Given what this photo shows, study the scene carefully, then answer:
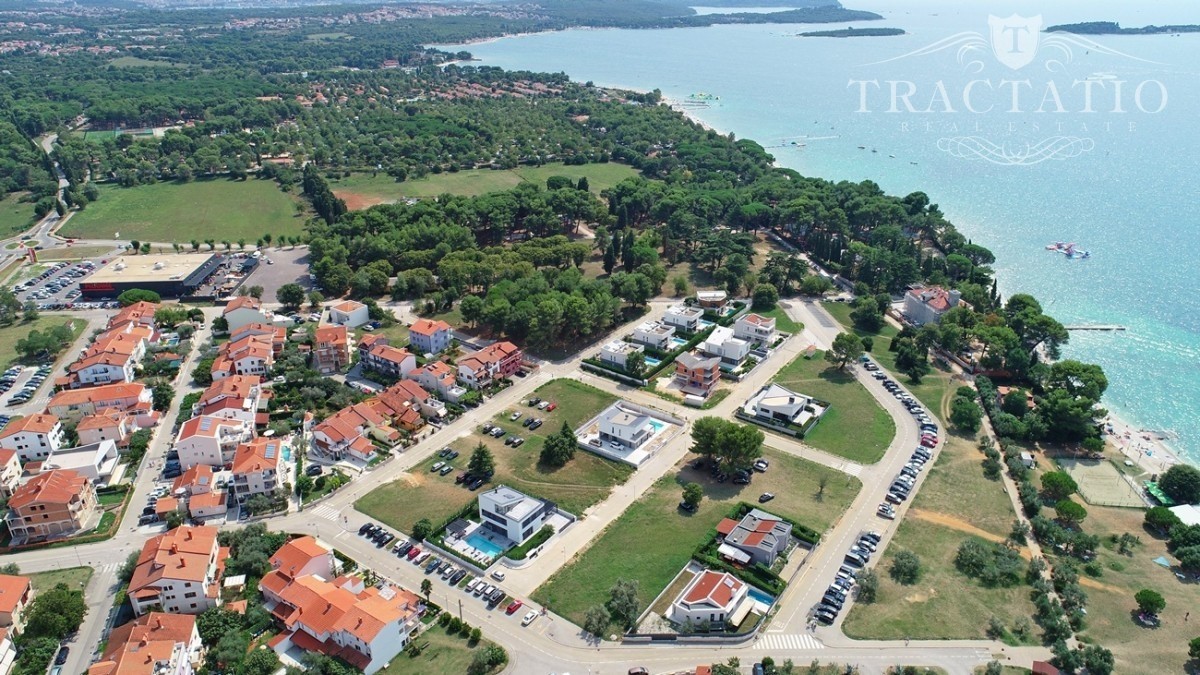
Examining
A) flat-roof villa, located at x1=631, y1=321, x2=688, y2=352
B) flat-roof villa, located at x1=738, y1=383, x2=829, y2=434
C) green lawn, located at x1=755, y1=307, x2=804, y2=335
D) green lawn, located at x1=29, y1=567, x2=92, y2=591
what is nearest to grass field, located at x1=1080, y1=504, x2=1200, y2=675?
flat-roof villa, located at x1=738, y1=383, x2=829, y2=434

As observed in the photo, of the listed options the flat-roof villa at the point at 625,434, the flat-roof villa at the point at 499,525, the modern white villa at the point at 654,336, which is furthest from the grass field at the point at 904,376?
the flat-roof villa at the point at 499,525

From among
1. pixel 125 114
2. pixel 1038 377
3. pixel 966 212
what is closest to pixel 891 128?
pixel 966 212

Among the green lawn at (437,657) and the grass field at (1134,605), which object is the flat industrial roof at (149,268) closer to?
the green lawn at (437,657)

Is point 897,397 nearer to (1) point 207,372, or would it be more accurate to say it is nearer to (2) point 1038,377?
(2) point 1038,377

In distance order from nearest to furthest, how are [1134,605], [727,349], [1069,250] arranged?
[1134,605] → [727,349] → [1069,250]

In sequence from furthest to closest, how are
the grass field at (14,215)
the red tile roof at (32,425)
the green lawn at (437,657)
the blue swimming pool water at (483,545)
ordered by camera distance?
the grass field at (14,215) → the red tile roof at (32,425) → the blue swimming pool water at (483,545) → the green lawn at (437,657)

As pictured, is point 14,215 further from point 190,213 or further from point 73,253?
point 190,213

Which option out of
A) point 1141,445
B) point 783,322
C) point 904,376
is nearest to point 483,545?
point 904,376
